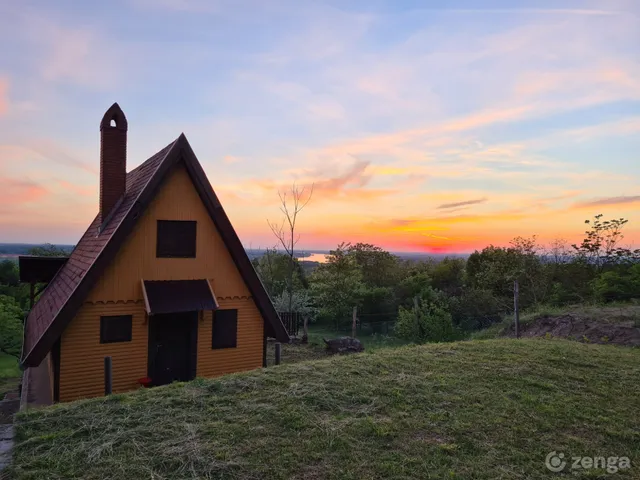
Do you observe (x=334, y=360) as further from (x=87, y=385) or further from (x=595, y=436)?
(x=87, y=385)

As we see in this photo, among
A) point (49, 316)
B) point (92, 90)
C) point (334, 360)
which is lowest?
point (334, 360)

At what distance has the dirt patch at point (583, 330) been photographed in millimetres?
11430

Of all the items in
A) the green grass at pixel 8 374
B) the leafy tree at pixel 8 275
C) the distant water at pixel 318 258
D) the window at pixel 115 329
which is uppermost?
the distant water at pixel 318 258

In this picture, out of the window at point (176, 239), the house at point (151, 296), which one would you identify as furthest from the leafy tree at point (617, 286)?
the window at point (176, 239)

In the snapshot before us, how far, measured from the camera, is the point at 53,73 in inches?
404

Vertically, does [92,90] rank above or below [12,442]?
above

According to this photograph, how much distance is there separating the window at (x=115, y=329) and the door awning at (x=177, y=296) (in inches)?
27.0

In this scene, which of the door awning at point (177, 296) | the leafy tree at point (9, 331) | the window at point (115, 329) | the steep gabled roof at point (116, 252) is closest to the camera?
the steep gabled roof at point (116, 252)

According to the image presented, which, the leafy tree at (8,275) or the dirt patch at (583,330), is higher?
the leafy tree at (8,275)

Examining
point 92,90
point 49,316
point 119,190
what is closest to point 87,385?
point 49,316

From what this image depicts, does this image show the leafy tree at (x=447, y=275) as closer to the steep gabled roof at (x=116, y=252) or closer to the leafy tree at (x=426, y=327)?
the leafy tree at (x=426, y=327)

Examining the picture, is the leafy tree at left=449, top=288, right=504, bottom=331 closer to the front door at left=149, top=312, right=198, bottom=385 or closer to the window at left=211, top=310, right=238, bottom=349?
the window at left=211, top=310, right=238, bottom=349

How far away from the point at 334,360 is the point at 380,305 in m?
13.0

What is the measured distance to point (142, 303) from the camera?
8547 millimetres
